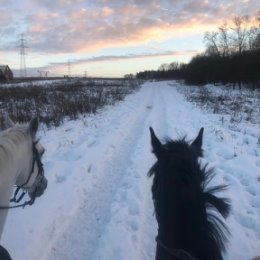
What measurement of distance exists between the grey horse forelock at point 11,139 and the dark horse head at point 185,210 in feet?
3.89

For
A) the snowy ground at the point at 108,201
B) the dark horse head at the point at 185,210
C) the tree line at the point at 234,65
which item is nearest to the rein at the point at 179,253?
the dark horse head at the point at 185,210

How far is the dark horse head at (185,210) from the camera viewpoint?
226 cm

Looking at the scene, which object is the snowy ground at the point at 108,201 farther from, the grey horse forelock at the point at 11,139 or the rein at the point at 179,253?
the rein at the point at 179,253

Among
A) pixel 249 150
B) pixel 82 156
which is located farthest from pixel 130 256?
pixel 249 150

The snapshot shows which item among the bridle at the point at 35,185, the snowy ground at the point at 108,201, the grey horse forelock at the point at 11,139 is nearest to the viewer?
the grey horse forelock at the point at 11,139

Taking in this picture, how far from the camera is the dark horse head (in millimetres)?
2260

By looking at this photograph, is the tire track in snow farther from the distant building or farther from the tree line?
the distant building

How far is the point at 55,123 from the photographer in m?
12.2

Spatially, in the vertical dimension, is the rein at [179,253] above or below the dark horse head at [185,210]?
below

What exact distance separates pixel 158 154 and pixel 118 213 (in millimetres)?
2752

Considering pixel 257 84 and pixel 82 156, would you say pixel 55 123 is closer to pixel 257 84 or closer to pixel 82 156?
pixel 82 156

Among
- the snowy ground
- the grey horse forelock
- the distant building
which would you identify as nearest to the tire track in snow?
the snowy ground

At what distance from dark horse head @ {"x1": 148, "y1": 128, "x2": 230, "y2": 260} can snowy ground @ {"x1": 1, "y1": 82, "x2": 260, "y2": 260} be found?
1.89 meters

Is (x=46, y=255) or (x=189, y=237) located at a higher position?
(x=189, y=237)
